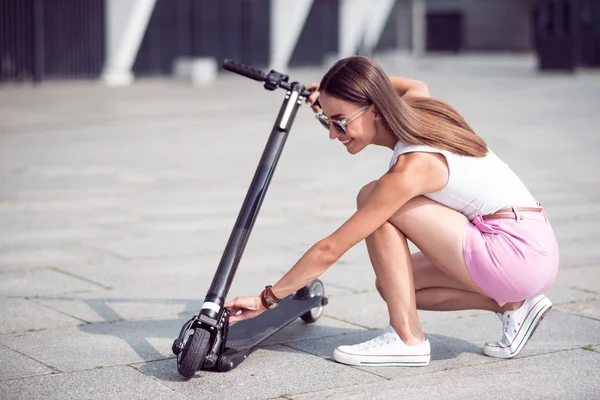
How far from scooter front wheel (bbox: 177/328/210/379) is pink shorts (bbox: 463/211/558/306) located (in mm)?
1046

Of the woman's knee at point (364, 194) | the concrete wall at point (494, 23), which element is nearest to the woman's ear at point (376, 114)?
the woman's knee at point (364, 194)

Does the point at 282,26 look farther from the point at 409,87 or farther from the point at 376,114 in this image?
the point at 376,114

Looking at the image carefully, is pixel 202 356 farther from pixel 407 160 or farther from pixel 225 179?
pixel 225 179

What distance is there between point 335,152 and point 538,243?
23.9ft

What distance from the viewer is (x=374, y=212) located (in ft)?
11.9

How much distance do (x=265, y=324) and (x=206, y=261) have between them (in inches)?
68.0

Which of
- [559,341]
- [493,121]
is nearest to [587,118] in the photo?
[493,121]

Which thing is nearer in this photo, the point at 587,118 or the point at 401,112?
the point at 401,112

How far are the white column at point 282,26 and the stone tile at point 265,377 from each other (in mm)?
26446

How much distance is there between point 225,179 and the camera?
906 centimetres

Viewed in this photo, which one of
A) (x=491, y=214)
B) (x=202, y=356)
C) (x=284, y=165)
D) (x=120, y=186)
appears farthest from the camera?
(x=284, y=165)

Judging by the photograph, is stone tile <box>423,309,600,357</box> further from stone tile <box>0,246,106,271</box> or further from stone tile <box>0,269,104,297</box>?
stone tile <box>0,246,106,271</box>

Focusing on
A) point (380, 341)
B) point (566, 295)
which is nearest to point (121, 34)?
point (566, 295)

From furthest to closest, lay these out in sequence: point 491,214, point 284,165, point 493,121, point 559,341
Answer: point 493,121
point 284,165
point 559,341
point 491,214
